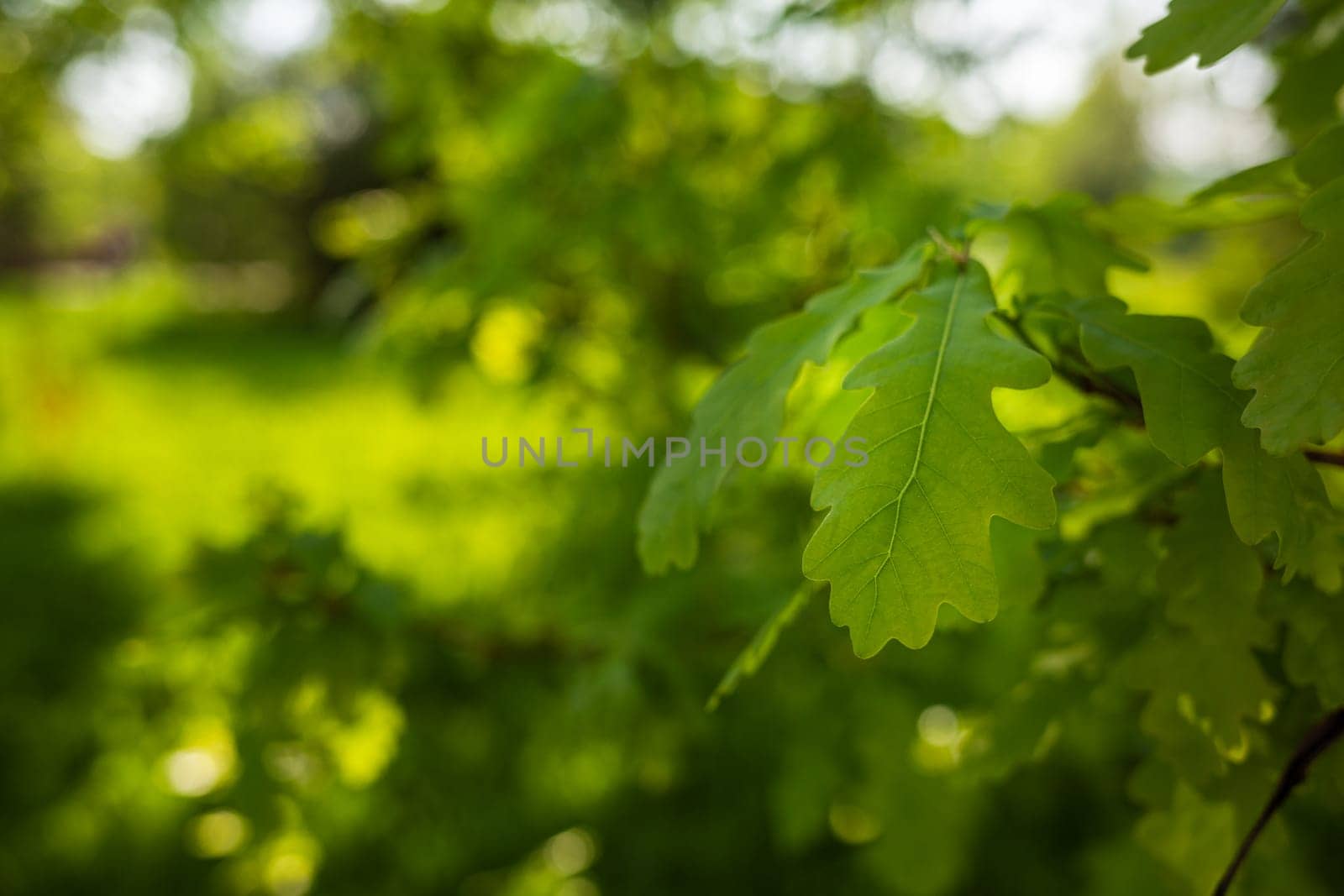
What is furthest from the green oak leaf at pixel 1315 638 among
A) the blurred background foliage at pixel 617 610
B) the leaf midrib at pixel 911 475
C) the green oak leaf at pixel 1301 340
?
the leaf midrib at pixel 911 475

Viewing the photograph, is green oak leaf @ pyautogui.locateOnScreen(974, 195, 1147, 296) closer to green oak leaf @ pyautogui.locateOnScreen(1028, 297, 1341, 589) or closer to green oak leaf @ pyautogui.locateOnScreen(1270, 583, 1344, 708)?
green oak leaf @ pyautogui.locateOnScreen(1028, 297, 1341, 589)

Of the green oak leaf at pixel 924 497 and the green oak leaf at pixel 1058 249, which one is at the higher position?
the green oak leaf at pixel 1058 249

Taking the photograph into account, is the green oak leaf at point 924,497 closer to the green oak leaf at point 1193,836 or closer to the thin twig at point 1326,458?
the thin twig at point 1326,458

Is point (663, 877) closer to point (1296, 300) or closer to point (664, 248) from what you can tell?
point (664, 248)

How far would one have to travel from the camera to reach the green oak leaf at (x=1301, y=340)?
2.15 feet

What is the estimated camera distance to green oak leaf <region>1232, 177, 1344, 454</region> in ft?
2.15

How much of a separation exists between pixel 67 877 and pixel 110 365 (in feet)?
19.4

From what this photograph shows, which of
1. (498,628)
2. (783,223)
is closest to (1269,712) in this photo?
(498,628)

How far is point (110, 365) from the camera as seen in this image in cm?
750

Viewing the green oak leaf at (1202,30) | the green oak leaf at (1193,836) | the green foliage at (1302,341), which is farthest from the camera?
the green oak leaf at (1193,836)

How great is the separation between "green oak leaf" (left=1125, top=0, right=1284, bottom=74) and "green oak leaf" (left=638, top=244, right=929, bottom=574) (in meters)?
0.26

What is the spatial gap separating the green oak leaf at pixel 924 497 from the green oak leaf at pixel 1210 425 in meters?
0.10

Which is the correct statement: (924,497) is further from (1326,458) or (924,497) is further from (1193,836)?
(1193,836)

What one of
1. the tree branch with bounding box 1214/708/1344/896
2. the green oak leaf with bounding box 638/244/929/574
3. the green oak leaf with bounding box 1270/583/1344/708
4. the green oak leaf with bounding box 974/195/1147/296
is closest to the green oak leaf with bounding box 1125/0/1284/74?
the green oak leaf with bounding box 974/195/1147/296
